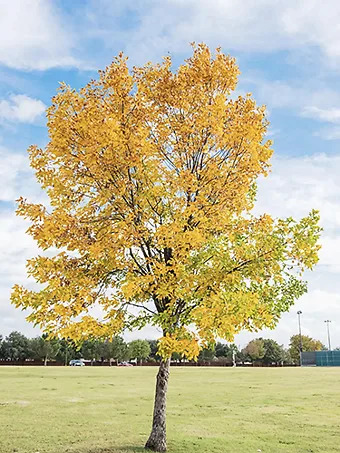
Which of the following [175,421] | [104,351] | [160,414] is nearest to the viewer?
[160,414]

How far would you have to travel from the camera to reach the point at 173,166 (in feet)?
41.5

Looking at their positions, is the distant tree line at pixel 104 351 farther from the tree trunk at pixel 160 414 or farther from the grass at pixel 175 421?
the tree trunk at pixel 160 414

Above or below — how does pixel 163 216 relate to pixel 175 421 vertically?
above

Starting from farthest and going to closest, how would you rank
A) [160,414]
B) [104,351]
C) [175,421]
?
1. [104,351]
2. [175,421]
3. [160,414]

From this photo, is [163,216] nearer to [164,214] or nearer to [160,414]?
[164,214]

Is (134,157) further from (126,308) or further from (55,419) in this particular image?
(55,419)

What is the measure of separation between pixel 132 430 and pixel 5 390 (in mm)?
15884

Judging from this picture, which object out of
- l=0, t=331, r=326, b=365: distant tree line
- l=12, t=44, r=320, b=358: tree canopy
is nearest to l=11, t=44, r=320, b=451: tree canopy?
l=12, t=44, r=320, b=358: tree canopy

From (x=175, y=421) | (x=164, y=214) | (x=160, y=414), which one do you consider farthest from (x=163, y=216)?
(x=175, y=421)

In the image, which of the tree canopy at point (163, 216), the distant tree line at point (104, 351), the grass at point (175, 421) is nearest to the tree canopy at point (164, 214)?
the tree canopy at point (163, 216)

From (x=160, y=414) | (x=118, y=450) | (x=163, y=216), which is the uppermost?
(x=163, y=216)

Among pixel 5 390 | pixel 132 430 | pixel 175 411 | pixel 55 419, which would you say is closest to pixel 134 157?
pixel 132 430

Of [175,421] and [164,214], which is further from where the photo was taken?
[175,421]

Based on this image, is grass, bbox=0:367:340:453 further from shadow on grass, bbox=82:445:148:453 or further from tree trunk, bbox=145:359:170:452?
tree trunk, bbox=145:359:170:452
